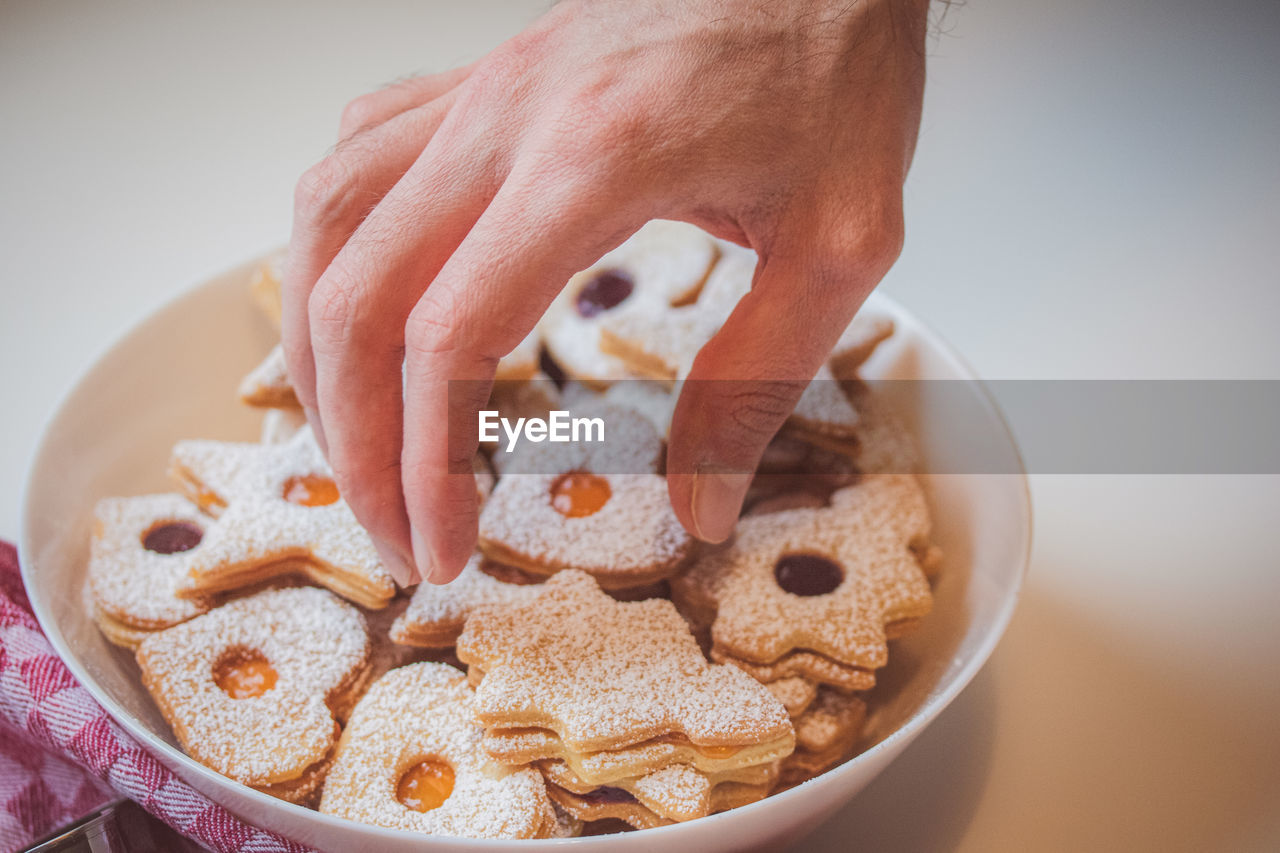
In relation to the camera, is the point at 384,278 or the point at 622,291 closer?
the point at 384,278

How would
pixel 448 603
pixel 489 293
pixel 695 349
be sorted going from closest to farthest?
pixel 489 293
pixel 448 603
pixel 695 349

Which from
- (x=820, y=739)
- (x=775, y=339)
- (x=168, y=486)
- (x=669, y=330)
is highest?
(x=775, y=339)

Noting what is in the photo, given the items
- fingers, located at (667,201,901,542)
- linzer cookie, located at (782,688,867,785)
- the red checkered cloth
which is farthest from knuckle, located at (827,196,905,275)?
the red checkered cloth

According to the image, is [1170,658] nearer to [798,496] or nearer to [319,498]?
[798,496]

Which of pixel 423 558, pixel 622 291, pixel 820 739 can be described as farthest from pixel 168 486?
pixel 820 739

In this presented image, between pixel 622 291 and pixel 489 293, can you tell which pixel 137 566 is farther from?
pixel 622 291
